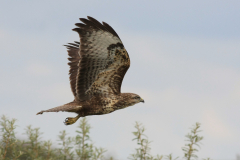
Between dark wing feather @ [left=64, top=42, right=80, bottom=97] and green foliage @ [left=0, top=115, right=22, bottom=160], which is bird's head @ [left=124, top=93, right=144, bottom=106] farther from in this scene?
green foliage @ [left=0, top=115, right=22, bottom=160]

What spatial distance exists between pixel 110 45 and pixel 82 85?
1377 mm

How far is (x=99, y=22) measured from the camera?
7.65 metres

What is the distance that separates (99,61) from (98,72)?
0.32 m

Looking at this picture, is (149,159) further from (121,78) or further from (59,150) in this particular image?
(121,78)

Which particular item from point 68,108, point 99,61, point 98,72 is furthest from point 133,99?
point 68,108

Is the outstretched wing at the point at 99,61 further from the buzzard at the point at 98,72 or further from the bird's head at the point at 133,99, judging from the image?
the bird's head at the point at 133,99

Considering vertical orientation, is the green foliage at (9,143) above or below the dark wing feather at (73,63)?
below

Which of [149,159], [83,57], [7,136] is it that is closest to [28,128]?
[7,136]

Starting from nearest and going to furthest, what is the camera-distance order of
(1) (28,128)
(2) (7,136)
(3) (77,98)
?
(2) (7,136)
(1) (28,128)
(3) (77,98)

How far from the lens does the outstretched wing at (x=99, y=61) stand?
25.3 feet

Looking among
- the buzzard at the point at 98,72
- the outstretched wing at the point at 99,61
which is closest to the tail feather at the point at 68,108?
the buzzard at the point at 98,72

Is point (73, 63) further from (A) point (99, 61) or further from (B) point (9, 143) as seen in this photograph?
(B) point (9, 143)

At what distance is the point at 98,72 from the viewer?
8367mm

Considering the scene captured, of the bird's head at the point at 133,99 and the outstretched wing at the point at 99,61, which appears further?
the bird's head at the point at 133,99
